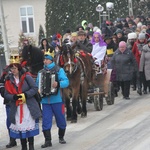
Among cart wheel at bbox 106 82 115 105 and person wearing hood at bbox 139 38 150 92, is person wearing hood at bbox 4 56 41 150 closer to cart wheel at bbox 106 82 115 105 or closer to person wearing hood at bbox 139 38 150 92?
cart wheel at bbox 106 82 115 105

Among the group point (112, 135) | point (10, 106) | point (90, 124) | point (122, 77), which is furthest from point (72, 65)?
point (122, 77)

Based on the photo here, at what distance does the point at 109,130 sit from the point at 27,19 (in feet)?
119

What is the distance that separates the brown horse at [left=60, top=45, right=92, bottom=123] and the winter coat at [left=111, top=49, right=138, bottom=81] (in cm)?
259

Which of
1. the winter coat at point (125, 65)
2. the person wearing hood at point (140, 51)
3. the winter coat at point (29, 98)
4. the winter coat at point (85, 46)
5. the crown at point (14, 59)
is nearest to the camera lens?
the winter coat at point (29, 98)

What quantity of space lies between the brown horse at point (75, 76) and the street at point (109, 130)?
0.34 meters

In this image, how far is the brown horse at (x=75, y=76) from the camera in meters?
13.9

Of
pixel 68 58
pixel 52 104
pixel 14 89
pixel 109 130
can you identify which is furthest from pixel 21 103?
pixel 68 58

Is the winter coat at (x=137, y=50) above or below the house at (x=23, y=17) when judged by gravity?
below

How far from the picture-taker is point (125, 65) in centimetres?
1825

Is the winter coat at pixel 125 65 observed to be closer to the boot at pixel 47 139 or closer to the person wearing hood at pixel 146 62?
the person wearing hood at pixel 146 62

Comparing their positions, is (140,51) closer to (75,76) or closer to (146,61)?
(146,61)

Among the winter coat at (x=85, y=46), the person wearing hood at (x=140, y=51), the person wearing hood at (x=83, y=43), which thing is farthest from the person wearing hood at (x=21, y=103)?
the person wearing hood at (x=140, y=51)

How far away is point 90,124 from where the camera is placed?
14.0 m

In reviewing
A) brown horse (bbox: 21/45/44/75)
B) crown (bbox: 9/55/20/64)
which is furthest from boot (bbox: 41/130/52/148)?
brown horse (bbox: 21/45/44/75)
